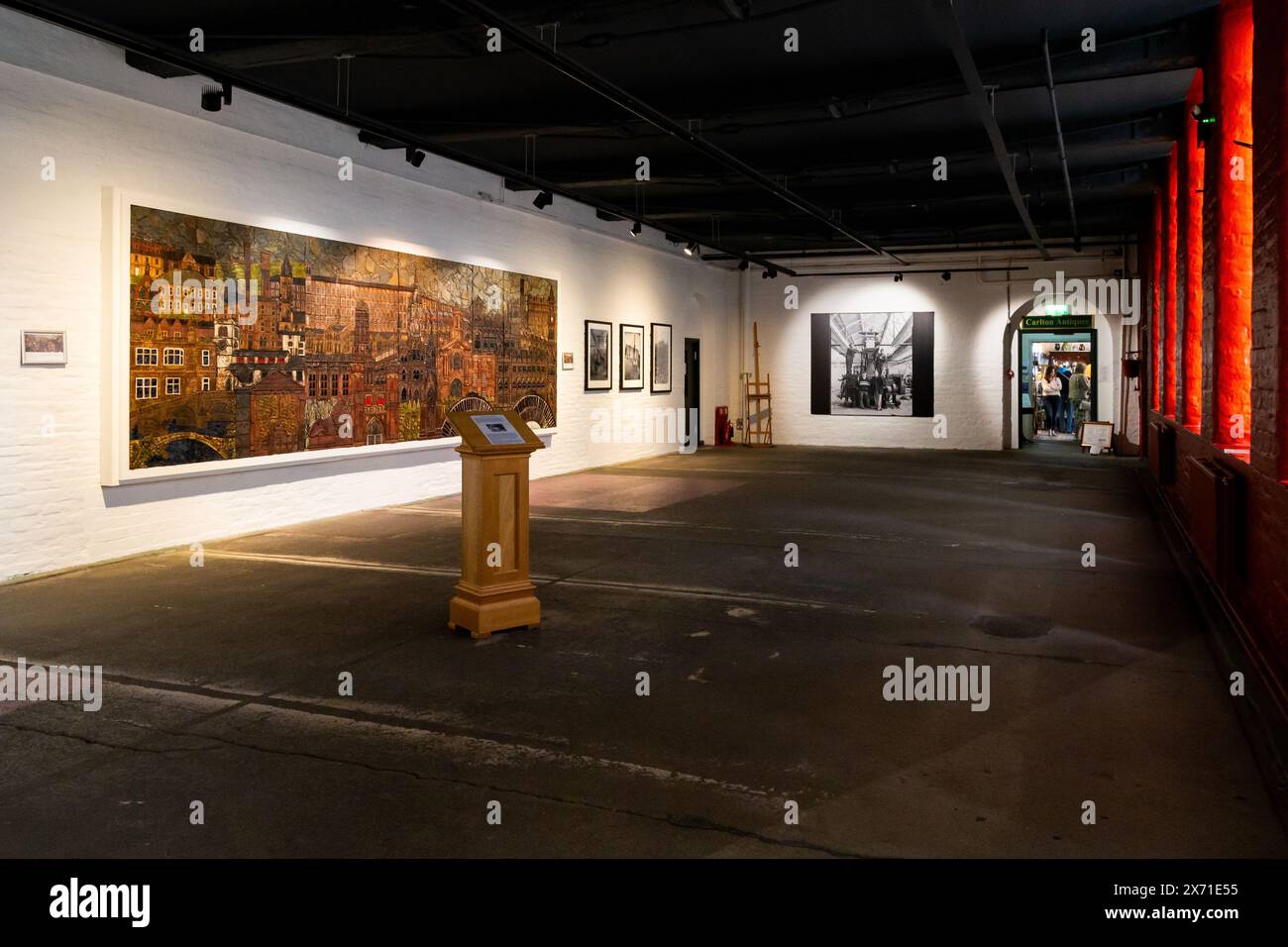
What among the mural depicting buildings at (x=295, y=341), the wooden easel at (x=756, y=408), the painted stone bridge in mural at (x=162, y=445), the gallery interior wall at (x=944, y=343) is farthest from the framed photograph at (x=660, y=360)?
the painted stone bridge in mural at (x=162, y=445)

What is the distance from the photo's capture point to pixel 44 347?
6.59m

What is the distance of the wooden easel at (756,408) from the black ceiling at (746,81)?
5.91m

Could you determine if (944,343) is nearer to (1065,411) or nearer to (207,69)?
(1065,411)

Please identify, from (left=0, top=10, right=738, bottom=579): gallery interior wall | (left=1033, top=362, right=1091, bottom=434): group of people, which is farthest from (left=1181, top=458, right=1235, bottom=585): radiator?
(left=1033, top=362, right=1091, bottom=434): group of people

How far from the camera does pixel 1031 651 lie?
4801 millimetres

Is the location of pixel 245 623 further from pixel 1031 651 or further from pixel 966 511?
pixel 966 511

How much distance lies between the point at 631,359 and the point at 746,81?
7023 mm

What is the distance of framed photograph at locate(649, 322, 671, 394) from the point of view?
16.3m

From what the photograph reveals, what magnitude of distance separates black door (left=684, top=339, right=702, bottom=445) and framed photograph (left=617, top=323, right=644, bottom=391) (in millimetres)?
2307

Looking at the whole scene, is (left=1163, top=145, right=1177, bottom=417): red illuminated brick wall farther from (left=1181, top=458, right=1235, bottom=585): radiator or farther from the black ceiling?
(left=1181, top=458, right=1235, bottom=585): radiator

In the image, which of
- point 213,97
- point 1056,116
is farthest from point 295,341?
point 1056,116
